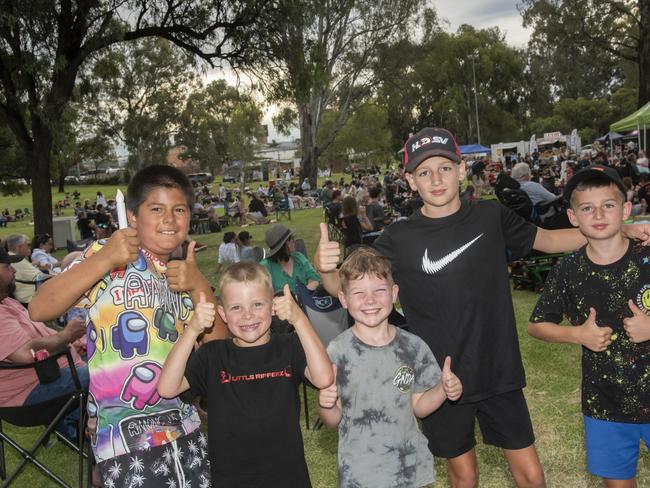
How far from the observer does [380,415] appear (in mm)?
2492

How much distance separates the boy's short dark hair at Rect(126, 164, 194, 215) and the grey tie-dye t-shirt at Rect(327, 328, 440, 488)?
3.13ft

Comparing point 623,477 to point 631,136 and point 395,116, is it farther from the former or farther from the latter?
point 395,116

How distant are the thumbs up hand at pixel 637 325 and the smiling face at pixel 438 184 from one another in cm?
88

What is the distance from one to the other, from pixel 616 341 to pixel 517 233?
65cm

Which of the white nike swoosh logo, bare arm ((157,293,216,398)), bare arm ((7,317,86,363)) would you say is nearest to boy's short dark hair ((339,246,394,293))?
the white nike swoosh logo

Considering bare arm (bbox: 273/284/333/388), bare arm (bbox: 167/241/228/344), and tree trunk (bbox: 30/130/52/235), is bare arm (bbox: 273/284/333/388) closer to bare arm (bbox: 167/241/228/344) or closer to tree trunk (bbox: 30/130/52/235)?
bare arm (bbox: 167/241/228/344)

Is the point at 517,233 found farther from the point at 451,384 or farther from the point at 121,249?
the point at 121,249

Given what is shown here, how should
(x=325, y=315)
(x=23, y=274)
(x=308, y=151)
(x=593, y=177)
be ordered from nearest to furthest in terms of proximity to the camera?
(x=593, y=177) < (x=325, y=315) < (x=23, y=274) < (x=308, y=151)

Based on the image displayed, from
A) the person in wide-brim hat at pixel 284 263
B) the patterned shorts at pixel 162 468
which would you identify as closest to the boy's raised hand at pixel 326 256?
the patterned shorts at pixel 162 468

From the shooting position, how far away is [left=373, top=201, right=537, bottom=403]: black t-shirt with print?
109 inches

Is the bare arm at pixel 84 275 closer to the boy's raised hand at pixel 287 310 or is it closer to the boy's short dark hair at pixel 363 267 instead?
the boy's raised hand at pixel 287 310

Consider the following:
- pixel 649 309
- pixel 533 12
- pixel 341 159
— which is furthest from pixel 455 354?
pixel 341 159

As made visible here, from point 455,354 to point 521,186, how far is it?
23.3 ft

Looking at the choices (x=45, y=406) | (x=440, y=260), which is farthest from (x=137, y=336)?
(x=45, y=406)
